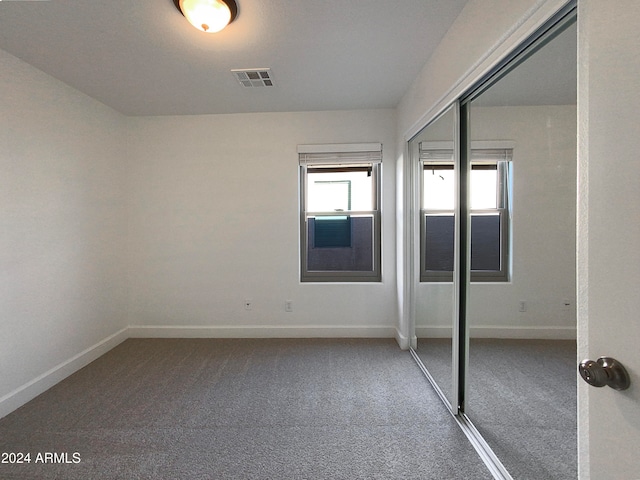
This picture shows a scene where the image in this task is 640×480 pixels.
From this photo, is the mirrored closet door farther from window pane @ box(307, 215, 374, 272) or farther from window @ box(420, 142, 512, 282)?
window pane @ box(307, 215, 374, 272)

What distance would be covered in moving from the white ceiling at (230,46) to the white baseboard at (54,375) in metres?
2.50

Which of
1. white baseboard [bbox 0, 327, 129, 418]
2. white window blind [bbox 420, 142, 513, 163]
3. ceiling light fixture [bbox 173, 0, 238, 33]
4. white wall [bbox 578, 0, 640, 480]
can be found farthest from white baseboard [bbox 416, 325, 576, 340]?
white baseboard [bbox 0, 327, 129, 418]

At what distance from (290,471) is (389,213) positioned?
2.60m

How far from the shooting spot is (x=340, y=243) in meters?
3.61

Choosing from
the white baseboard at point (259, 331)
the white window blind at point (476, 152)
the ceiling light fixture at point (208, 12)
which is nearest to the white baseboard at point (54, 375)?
the white baseboard at point (259, 331)

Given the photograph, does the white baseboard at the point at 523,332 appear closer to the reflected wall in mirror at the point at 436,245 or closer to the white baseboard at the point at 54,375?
the reflected wall in mirror at the point at 436,245

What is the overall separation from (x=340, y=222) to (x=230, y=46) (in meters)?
2.09

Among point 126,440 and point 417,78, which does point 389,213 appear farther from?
point 126,440

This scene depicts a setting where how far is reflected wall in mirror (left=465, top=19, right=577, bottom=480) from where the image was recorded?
1134 millimetres

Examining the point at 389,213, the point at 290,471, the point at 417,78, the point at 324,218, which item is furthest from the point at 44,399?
the point at 417,78

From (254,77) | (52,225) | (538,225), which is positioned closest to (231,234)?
(52,225)

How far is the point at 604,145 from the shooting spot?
2.54 feet

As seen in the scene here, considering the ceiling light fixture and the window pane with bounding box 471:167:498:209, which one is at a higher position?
the ceiling light fixture

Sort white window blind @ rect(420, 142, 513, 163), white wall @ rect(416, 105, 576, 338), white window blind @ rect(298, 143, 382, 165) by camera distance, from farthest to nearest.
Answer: white window blind @ rect(298, 143, 382, 165) < white window blind @ rect(420, 142, 513, 163) < white wall @ rect(416, 105, 576, 338)
